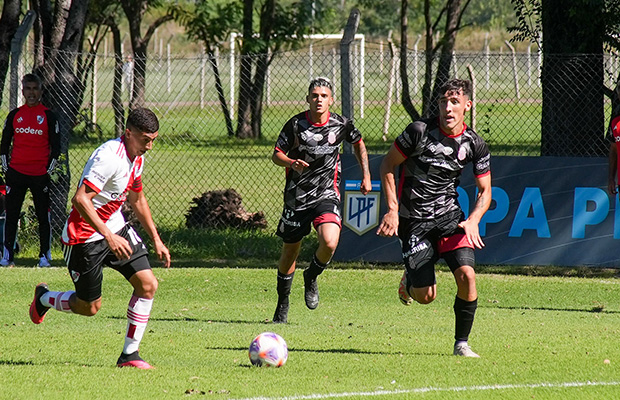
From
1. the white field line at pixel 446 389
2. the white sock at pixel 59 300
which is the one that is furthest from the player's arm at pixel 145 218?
the white field line at pixel 446 389

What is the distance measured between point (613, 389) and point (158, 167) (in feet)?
55.4

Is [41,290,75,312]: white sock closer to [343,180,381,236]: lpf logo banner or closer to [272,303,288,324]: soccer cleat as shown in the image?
[272,303,288,324]: soccer cleat

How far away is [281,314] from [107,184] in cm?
275

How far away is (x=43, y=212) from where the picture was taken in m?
11.2

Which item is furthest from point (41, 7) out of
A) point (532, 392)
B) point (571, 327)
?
point (532, 392)

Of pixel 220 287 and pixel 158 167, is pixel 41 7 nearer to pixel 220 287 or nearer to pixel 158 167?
pixel 220 287

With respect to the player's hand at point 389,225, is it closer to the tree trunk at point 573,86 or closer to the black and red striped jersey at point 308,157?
the black and red striped jersey at point 308,157

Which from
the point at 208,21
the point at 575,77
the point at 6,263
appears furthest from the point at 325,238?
the point at 208,21

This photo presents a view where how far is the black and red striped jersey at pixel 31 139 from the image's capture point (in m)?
11.0

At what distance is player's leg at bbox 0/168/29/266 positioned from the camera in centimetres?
1104

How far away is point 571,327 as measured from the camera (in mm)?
8070

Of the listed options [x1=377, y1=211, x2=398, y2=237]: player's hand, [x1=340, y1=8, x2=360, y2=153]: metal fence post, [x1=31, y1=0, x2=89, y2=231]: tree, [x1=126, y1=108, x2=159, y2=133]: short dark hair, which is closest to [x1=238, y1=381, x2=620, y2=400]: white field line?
[x1=377, y1=211, x2=398, y2=237]: player's hand

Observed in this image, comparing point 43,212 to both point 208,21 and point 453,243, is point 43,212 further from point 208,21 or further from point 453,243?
point 208,21

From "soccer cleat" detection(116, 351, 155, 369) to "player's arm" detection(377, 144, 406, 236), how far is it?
1.85 meters
